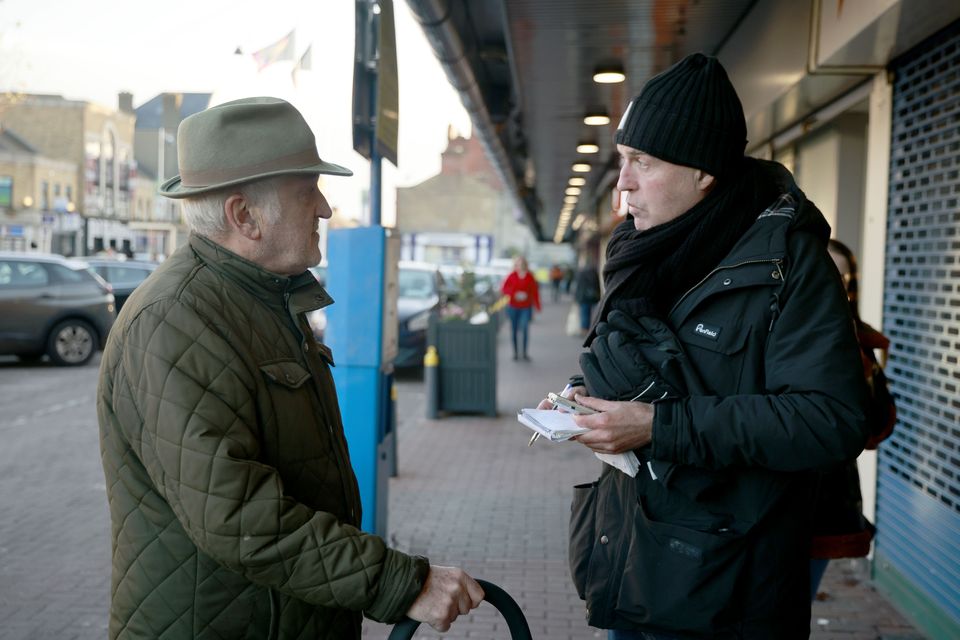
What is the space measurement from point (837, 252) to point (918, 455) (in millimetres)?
1437

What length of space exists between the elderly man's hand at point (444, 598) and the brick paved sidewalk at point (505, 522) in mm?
2815

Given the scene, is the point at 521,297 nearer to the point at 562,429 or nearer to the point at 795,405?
the point at 562,429

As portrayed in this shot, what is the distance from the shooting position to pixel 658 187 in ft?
7.07

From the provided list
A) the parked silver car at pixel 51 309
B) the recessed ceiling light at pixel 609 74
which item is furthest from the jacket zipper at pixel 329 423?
the parked silver car at pixel 51 309

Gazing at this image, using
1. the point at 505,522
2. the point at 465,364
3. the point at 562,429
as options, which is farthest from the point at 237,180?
the point at 465,364

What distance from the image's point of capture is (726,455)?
1.93 metres

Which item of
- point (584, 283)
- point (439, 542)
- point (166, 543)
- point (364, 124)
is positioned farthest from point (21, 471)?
point (584, 283)

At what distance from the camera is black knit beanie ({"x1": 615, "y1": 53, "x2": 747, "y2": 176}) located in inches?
82.1

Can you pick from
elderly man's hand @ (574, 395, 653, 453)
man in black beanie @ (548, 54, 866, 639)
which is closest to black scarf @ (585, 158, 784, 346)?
man in black beanie @ (548, 54, 866, 639)

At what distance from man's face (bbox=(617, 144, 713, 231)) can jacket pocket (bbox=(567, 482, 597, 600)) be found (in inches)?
28.5

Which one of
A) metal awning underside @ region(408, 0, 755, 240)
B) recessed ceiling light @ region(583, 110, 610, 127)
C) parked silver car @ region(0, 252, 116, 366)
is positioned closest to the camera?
metal awning underside @ region(408, 0, 755, 240)

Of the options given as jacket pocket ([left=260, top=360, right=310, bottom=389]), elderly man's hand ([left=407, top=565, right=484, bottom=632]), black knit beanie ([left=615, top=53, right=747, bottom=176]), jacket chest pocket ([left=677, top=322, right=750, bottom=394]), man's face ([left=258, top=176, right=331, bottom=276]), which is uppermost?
black knit beanie ([left=615, top=53, right=747, bottom=176])

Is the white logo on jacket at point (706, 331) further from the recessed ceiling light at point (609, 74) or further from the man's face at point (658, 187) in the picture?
the recessed ceiling light at point (609, 74)

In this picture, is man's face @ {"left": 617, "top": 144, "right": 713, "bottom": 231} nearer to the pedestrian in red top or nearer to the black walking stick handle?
the black walking stick handle
